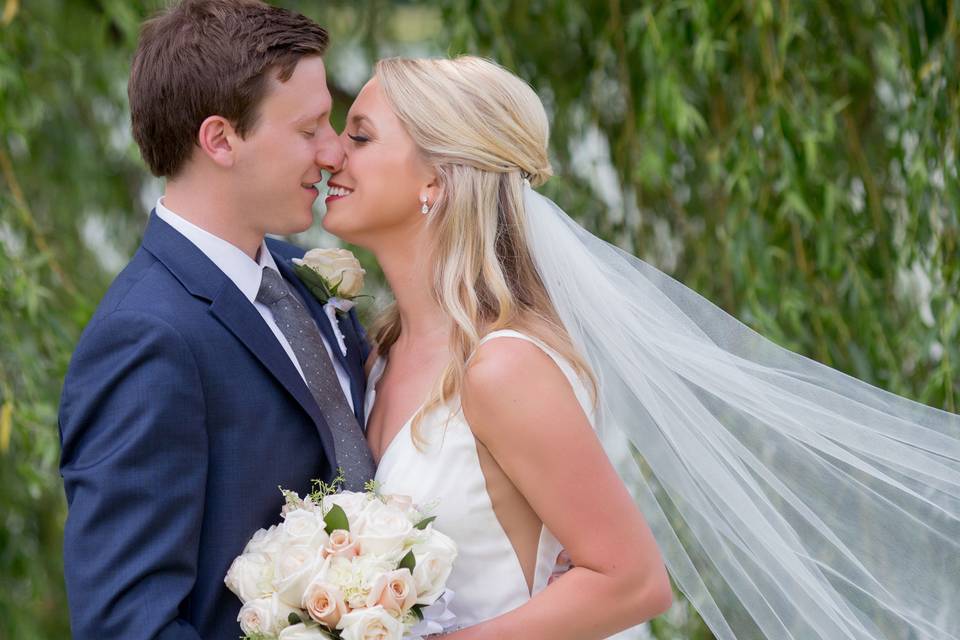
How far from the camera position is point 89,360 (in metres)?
2.03

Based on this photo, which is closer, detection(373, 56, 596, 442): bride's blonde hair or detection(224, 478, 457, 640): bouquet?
detection(224, 478, 457, 640): bouquet

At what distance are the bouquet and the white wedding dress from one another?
19cm

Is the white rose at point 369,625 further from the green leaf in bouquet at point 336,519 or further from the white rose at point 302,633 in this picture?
the green leaf in bouquet at point 336,519

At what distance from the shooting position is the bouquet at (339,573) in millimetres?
1970

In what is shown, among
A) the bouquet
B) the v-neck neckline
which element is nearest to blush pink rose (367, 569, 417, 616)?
the bouquet

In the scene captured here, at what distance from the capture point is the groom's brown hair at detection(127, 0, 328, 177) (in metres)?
2.24

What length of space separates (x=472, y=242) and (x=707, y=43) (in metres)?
1.06

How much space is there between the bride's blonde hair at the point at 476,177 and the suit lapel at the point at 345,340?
0.69 ft

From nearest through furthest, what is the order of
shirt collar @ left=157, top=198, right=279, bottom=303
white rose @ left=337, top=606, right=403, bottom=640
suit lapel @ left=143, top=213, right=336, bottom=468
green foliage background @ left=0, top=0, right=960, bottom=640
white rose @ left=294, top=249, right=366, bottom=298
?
white rose @ left=337, top=606, right=403, bottom=640 < suit lapel @ left=143, top=213, right=336, bottom=468 < shirt collar @ left=157, top=198, right=279, bottom=303 < white rose @ left=294, top=249, right=366, bottom=298 < green foliage background @ left=0, top=0, right=960, bottom=640

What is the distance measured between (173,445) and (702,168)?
80.4 inches

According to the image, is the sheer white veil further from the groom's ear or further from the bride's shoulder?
the groom's ear

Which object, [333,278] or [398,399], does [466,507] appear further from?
[333,278]

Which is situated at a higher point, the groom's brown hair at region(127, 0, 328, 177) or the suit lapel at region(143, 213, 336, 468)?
the groom's brown hair at region(127, 0, 328, 177)

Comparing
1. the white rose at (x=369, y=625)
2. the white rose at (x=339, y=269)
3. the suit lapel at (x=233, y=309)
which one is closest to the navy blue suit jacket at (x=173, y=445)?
the suit lapel at (x=233, y=309)
